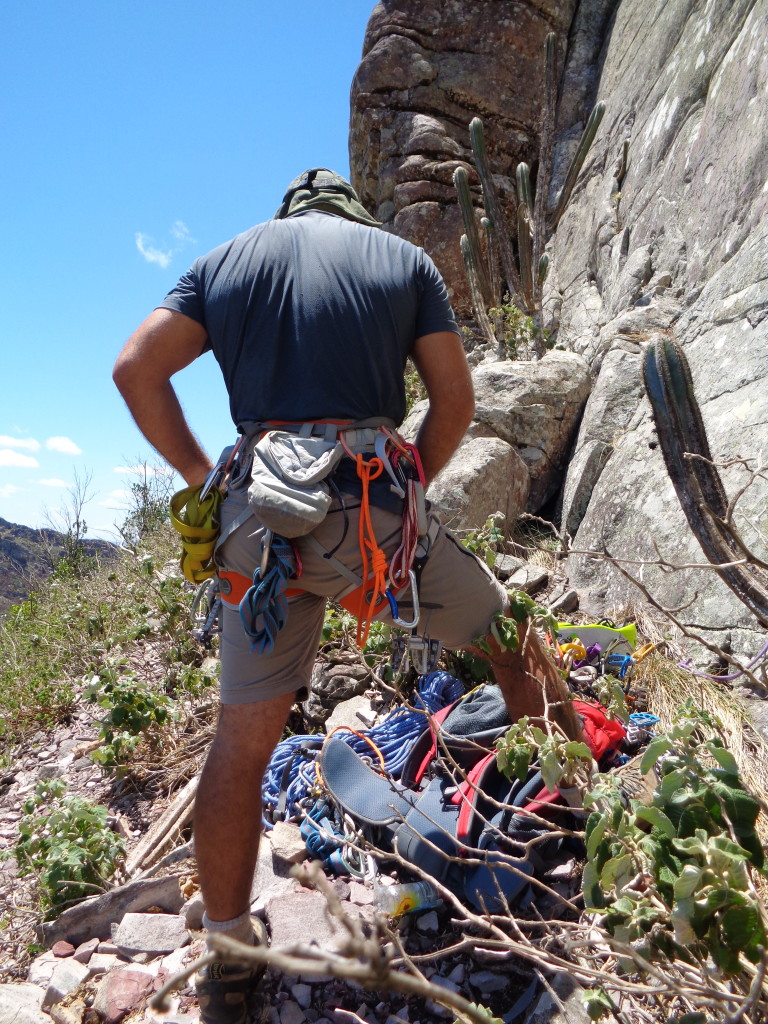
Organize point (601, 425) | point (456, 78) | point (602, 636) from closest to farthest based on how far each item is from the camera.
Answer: point (602, 636) < point (601, 425) < point (456, 78)

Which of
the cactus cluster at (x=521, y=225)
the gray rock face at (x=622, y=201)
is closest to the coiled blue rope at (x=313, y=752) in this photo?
the gray rock face at (x=622, y=201)

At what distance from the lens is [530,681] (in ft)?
6.73

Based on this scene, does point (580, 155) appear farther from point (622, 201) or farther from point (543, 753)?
point (543, 753)

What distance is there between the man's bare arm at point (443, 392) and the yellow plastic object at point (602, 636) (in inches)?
53.3

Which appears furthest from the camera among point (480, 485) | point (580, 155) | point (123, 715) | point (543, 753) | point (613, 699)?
point (580, 155)

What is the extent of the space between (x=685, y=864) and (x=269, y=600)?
103 centimetres

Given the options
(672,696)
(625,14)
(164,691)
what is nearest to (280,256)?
(672,696)

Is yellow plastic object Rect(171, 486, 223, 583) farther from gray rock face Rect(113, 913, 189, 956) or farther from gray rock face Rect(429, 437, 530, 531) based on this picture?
gray rock face Rect(429, 437, 530, 531)

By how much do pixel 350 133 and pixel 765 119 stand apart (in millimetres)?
9043

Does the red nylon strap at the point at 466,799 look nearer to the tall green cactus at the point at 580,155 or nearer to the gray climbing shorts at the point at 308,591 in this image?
the gray climbing shorts at the point at 308,591

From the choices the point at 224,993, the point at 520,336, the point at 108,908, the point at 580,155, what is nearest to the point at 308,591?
the point at 224,993

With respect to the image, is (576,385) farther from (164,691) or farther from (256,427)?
(256,427)

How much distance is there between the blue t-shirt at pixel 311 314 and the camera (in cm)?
179

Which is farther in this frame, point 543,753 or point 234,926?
point 234,926
